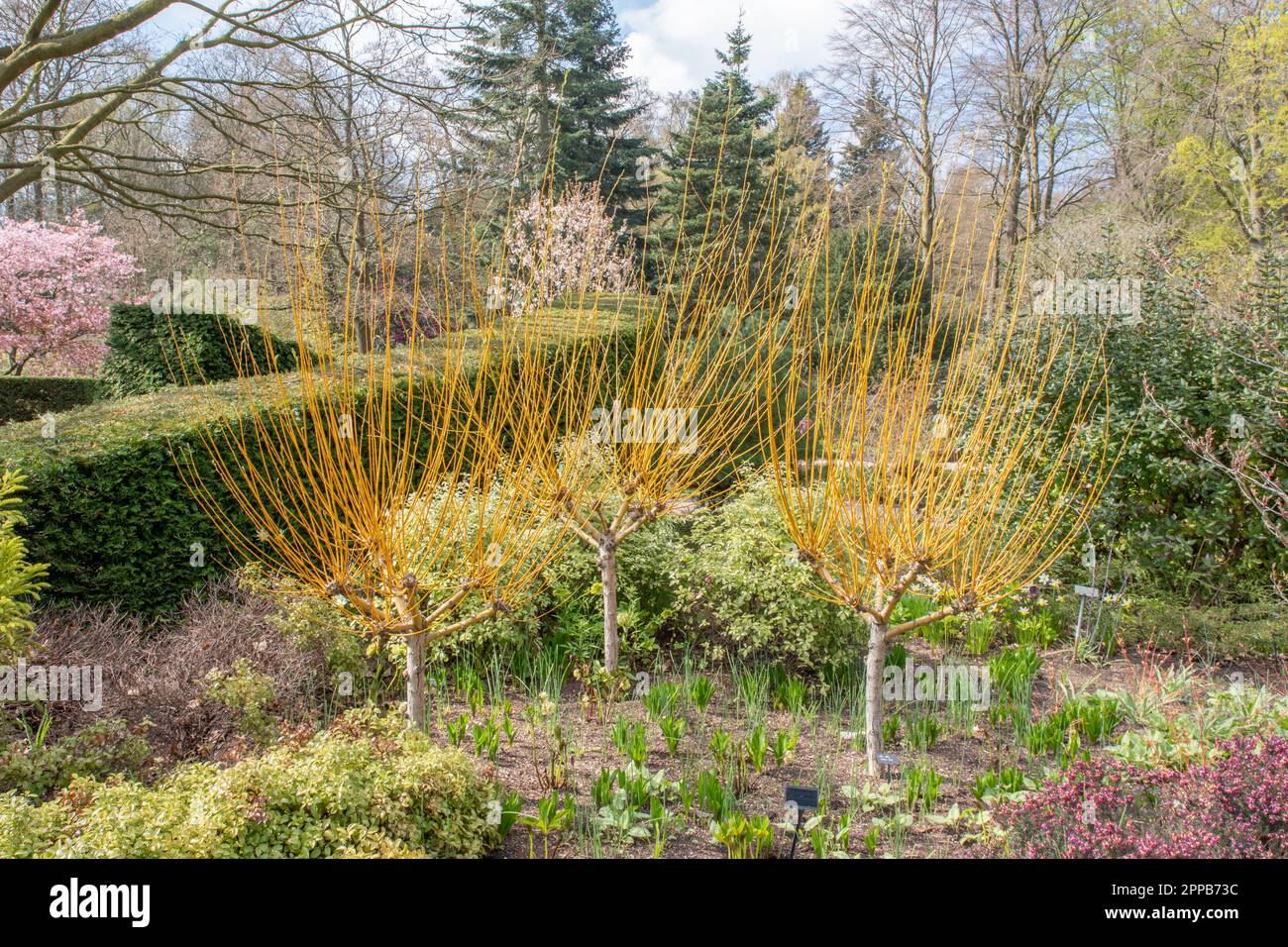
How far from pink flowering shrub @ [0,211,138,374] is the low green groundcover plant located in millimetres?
13004

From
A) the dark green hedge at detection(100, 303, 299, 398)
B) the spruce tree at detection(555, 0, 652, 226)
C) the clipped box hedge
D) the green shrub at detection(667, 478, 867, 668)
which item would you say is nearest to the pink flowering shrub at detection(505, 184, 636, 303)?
the clipped box hedge

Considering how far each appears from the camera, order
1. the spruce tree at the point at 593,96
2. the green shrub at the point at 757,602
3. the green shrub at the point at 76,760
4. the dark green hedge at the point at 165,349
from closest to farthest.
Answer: the green shrub at the point at 76,760 → the green shrub at the point at 757,602 → the dark green hedge at the point at 165,349 → the spruce tree at the point at 593,96

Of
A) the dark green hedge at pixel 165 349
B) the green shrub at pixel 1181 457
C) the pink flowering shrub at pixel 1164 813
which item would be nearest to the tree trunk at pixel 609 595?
the pink flowering shrub at pixel 1164 813

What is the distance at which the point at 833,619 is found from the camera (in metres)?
4.52

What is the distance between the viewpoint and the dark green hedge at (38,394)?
1301 cm

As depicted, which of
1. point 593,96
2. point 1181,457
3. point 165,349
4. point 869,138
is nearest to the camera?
point 1181,457

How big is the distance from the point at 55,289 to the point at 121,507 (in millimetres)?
10729

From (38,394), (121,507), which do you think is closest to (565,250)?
(121,507)

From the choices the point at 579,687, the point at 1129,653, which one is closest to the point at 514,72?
the point at 579,687

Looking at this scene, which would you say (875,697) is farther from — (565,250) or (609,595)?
(565,250)

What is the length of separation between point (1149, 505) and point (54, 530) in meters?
7.77

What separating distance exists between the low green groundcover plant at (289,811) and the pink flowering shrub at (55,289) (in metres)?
13.0

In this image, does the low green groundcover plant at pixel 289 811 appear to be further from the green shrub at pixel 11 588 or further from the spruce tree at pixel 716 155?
the spruce tree at pixel 716 155

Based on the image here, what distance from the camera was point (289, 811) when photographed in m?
2.62
